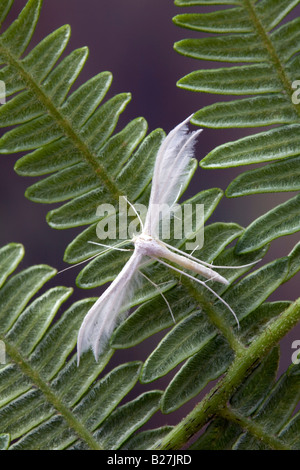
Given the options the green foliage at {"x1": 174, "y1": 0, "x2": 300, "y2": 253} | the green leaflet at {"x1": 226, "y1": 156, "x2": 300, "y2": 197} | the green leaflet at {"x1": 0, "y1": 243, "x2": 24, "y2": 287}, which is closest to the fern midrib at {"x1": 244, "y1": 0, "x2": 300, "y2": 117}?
the green foliage at {"x1": 174, "y1": 0, "x2": 300, "y2": 253}

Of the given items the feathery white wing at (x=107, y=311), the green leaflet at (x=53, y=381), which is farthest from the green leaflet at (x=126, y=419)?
the feathery white wing at (x=107, y=311)

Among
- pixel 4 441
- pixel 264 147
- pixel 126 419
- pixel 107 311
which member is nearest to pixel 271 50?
pixel 264 147

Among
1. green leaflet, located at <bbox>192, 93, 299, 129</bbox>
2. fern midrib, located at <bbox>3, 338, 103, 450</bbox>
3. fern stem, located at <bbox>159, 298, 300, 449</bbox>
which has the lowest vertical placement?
fern stem, located at <bbox>159, 298, 300, 449</bbox>

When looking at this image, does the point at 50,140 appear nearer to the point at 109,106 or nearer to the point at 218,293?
A: the point at 109,106

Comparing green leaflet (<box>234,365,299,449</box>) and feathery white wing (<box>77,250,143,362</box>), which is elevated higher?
feathery white wing (<box>77,250,143,362</box>)

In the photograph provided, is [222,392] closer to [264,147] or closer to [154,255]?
[154,255]

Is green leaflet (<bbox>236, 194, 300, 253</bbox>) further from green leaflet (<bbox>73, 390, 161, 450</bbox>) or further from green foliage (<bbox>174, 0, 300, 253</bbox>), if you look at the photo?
green leaflet (<bbox>73, 390, 161, 450</bbox>)

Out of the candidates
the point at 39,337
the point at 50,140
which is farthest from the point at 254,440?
the point at 50,140

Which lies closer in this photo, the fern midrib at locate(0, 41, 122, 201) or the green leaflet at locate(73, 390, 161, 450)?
the fern midrib at locate(0, 41, 122, 201)
